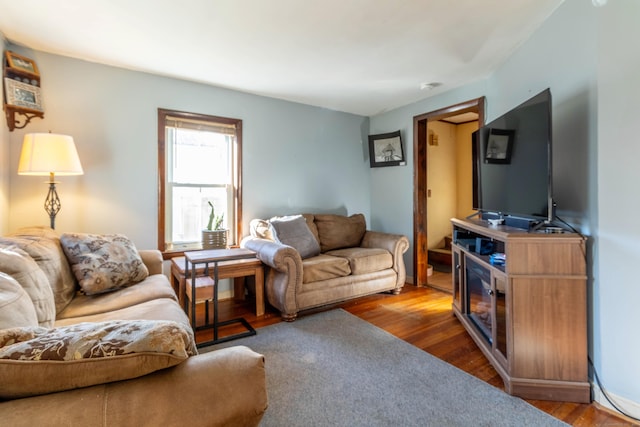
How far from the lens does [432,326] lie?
2543mm

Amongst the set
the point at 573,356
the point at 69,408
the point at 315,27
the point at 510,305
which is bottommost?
the point at 573,356

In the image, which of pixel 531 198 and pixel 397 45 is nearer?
pixel 531 198

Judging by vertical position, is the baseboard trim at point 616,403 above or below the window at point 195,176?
below

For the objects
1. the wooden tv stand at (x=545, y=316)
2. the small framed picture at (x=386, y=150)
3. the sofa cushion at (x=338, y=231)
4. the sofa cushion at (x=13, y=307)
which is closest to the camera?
the sofa cushion at (x=13, y=307)

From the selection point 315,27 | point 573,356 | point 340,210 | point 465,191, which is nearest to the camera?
point 573,356

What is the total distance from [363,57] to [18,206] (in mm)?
3016

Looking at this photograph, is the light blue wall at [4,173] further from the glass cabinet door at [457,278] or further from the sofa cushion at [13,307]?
the glass cabinet door at [457,278]

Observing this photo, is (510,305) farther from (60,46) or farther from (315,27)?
(60,46)

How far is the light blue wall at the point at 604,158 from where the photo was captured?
4.80 feet

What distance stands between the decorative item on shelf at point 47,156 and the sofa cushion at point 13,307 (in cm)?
139

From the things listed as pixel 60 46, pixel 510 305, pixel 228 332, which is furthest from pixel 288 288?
pixel 60 46

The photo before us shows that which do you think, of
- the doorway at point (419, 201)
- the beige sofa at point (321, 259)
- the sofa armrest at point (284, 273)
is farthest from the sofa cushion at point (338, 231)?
the sofa armrest at point (284, 273)

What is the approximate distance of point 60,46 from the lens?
237 centimetres

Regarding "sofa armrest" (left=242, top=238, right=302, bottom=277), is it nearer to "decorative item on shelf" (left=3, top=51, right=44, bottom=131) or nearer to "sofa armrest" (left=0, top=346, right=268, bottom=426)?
"sofa armrest" (left=0, top=346, right=268, bottom=426)
